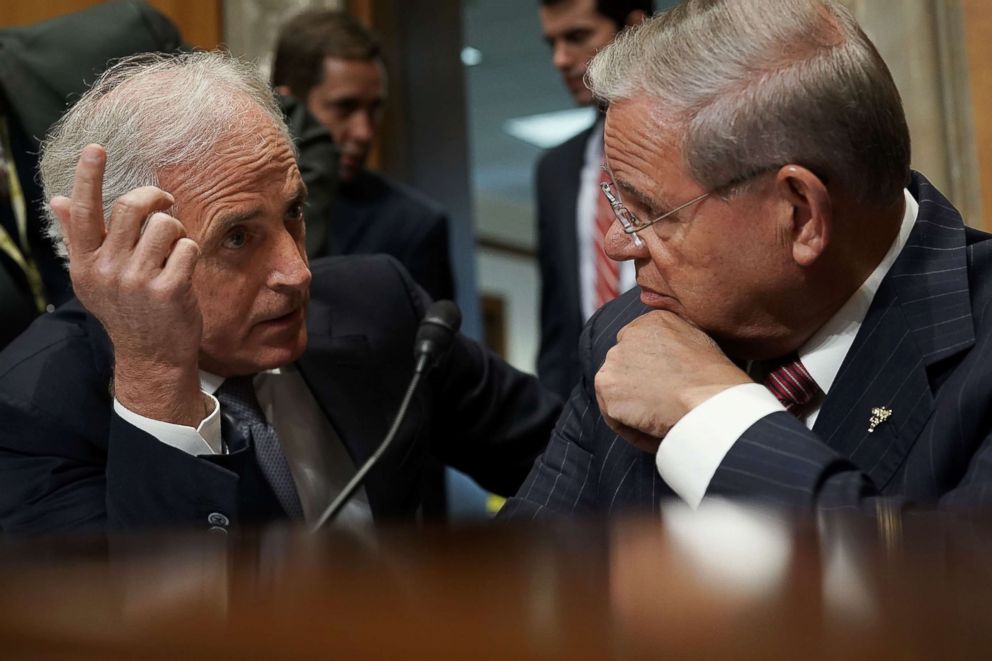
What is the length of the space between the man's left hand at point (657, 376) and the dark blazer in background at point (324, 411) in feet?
1.58

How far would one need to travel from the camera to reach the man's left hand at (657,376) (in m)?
1.25

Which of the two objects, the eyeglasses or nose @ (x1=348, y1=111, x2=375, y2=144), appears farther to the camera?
nose @ (x1=348, y1=111, x2=375, y2=144)

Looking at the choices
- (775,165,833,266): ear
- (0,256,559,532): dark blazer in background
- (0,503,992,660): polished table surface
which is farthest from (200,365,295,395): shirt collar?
(0,503,992,660): polished table surface

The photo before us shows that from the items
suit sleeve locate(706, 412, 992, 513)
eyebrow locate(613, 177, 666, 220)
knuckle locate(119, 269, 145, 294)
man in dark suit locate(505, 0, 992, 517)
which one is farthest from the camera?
knuckle locate(119, 269, 145, 294)

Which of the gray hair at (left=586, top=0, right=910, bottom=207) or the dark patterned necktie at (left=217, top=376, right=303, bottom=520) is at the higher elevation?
the gray hair at (left=586, top=0, right=910, bottom=207)

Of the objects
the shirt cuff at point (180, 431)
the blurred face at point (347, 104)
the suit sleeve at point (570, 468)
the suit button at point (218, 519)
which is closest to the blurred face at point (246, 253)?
the shirt cuff at point (180, 431)

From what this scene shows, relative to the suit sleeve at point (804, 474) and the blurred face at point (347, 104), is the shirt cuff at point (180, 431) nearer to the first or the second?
the suit sleeve at point (804, 474)

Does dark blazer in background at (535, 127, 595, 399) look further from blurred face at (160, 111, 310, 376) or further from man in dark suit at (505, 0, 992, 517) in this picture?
man in dark suit at (505, 0, 992, 517)

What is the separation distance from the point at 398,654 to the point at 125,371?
120 centimetres

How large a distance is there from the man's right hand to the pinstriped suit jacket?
443 millimetres

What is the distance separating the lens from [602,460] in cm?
145

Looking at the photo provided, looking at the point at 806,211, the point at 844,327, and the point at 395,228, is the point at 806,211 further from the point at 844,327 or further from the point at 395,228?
the point at 395,228

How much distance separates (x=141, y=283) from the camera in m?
1.43

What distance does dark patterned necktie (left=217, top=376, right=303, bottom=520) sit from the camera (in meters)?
1.64
